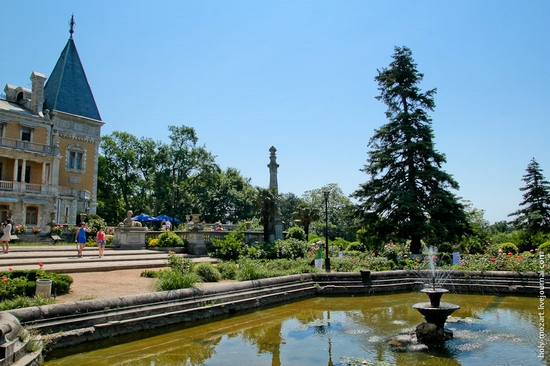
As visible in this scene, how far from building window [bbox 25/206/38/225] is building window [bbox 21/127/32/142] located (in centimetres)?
696

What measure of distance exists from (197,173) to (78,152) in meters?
19.7

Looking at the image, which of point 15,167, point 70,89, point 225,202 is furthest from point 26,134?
point 225,202

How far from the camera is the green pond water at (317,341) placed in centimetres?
797

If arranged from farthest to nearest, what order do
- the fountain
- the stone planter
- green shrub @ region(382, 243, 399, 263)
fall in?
the stone planter, green shrub @ region(382, 243, 399, 263), the fountain

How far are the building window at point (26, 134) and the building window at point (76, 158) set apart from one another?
4.02 metres

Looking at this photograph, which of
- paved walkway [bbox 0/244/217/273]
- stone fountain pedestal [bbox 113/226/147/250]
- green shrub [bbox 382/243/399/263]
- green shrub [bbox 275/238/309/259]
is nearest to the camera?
paved walkway [bbox 0/244/217/273]

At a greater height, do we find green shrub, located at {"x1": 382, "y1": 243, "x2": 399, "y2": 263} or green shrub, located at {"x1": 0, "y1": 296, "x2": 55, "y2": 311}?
green shrub, located at {"x1": 382, "y1": 243, "x2": 399, "y2": 263}

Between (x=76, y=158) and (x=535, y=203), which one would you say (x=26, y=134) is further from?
(x=535, y=203)

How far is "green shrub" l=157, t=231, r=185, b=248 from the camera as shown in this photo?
24734 millimetres

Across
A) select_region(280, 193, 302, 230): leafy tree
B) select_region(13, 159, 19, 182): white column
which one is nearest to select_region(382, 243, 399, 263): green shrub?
select_region(13, 159, 19, 182): white column

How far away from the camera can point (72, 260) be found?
1772cm

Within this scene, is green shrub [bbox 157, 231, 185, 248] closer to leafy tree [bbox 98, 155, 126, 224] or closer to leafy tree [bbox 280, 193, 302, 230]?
leafy tree [bbox 98, 155, 126, 224]

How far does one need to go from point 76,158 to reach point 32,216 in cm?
832

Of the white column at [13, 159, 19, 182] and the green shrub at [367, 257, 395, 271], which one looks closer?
the green shrub at [367, 257, 395, 271]
